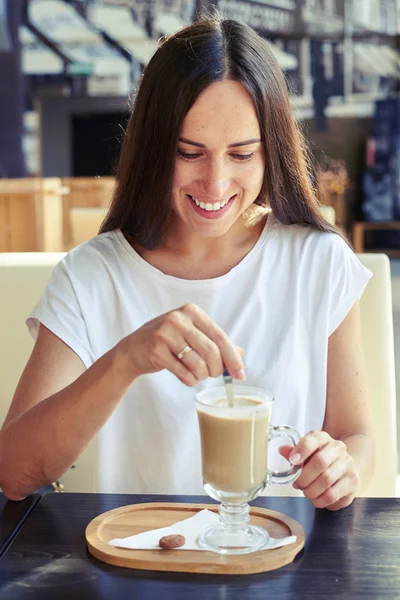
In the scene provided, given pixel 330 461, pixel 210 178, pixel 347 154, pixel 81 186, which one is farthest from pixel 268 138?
pixel 347 154

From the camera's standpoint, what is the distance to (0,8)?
36.4 feet

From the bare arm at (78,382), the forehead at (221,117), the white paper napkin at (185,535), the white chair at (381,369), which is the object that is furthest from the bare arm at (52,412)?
the white chair at (381,369)

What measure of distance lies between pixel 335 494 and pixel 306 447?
0.28ft

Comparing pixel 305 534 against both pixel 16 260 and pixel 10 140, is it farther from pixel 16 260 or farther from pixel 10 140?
pixel 10 140

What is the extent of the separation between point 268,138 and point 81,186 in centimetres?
681

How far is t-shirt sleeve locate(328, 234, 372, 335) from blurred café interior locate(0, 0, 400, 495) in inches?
369

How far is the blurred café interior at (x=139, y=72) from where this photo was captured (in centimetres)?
1109

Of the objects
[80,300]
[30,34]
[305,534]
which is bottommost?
[305,534]

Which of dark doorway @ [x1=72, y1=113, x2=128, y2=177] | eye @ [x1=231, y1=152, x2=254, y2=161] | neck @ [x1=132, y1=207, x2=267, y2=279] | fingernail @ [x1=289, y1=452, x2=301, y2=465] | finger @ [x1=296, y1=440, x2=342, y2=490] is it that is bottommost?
finger @ [x1=296, y1=440, x2=342, y2=490]

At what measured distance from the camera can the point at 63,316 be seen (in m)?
1.58

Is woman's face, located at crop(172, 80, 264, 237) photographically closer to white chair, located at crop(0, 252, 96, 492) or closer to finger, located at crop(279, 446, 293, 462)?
finger, located at crop(279, 446, 293, 462)

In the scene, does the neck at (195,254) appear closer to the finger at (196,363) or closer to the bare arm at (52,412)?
the bare arm at (52,412)

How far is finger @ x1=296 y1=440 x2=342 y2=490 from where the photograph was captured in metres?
1.24

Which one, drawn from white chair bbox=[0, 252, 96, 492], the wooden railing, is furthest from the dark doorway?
white chair bbox=[0, 252, 96, 492]
